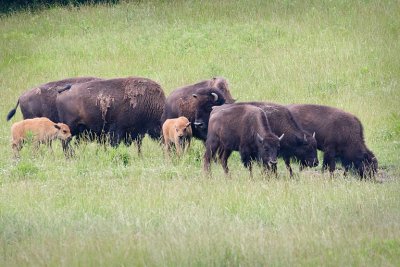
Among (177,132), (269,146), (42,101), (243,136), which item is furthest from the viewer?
(42,101)

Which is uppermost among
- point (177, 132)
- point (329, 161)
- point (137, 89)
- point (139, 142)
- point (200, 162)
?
point (137, 89)

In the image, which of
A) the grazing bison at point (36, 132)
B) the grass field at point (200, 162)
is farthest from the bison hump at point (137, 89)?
the grazing bison at point (36, 132)

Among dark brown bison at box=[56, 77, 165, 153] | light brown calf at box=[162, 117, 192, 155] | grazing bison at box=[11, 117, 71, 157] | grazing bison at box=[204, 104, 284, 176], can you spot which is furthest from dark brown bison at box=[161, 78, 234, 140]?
grazing bison at box=[11, 117, 71, 157]

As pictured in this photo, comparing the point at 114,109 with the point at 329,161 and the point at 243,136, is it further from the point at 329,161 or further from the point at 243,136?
the point at 329,161

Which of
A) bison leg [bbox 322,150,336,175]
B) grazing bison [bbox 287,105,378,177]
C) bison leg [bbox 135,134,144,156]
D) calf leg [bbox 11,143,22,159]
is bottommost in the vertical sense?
bison leg [bbox 135,134,144,156]

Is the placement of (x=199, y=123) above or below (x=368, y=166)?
above

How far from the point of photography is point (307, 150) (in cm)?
1595

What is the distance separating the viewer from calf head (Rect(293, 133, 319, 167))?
1593cm

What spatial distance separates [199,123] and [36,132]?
121 inches

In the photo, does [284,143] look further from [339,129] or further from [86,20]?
[86,20]

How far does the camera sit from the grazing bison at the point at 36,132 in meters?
17.7

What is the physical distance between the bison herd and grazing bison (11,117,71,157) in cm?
2

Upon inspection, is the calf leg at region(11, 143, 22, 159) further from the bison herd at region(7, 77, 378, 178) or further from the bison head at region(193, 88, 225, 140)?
the bison head at region(193, 88, 225, 140)

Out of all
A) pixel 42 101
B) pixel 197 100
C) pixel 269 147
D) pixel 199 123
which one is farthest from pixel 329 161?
pixel 42 101
